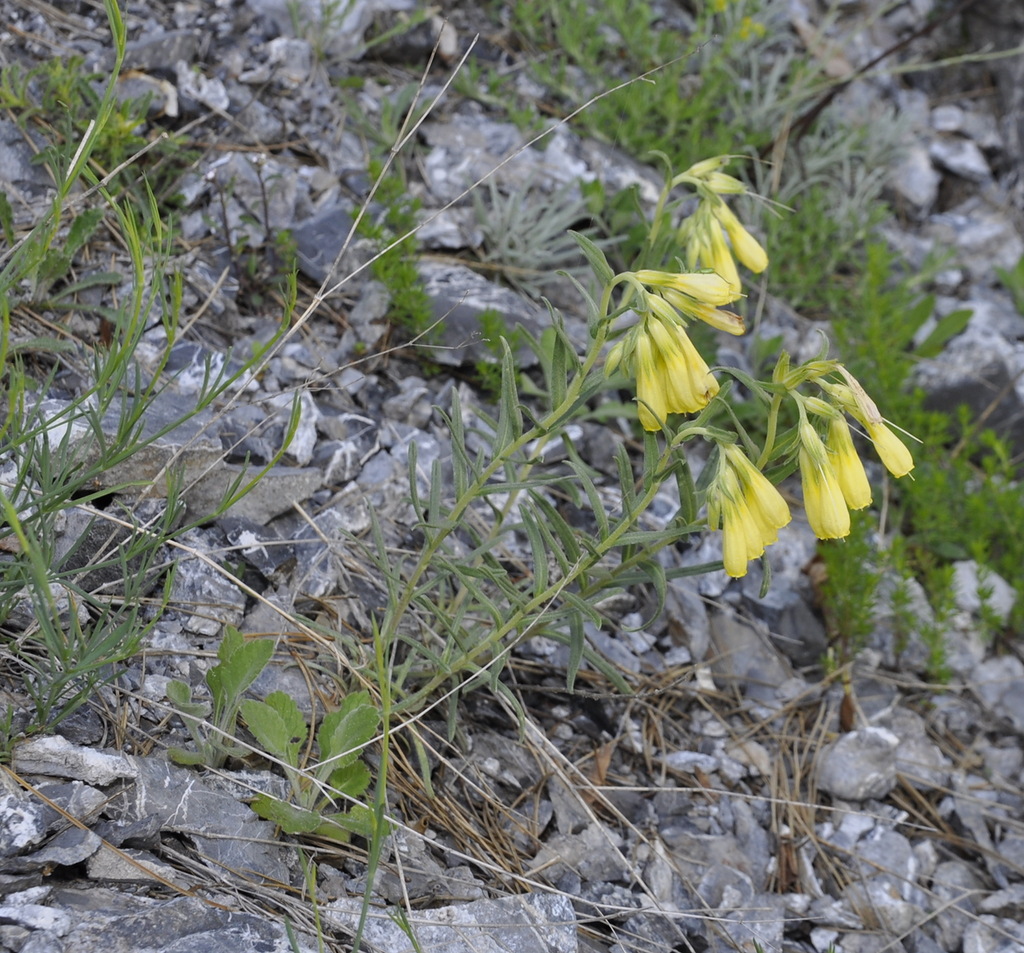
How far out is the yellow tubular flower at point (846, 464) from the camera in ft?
6.31

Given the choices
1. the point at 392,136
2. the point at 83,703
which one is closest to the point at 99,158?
the point at 392,136

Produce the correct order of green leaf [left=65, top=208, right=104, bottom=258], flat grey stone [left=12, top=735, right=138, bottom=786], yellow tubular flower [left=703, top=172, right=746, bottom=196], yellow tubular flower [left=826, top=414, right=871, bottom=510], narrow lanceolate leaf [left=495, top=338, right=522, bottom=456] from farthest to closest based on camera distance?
green leaf [left=65, top=208, right=104, bottom=258] → yellow tubular flower [left=703, top=172, right=746, bottom=196] → narrow lanceolate leaf [left=495, top=338, right=522, bottom=456] → yellow tubular flower [left=826, top=414, right=871, bottom=510] → flat grey stone [left=12, top=735, right=138, bottom=786]

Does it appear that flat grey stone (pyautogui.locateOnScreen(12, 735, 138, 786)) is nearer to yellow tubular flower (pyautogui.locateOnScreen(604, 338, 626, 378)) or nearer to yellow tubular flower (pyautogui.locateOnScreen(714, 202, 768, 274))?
yellow tubular flower (pyautogui.locateOnScreen(604, 338, 626, 378))

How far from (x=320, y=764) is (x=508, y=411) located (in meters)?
0.87

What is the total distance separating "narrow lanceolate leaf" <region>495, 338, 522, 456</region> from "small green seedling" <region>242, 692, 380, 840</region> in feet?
2.20

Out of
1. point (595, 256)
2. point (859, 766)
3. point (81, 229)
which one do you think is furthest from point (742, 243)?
point (81, 229)

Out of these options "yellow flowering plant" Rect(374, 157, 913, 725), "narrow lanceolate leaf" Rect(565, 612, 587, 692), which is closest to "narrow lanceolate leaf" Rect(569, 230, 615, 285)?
"yellow flowering plant" Rect(374, 157, 913, 725)

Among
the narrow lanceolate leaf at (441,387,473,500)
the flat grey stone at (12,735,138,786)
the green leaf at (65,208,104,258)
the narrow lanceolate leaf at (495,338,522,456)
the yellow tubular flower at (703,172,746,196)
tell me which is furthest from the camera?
the green leaf at (65,208,104,258)

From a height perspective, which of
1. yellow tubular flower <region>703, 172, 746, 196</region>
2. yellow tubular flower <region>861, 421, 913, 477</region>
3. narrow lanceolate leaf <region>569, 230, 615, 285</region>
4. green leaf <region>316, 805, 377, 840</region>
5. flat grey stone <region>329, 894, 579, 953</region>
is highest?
narrow lanceolate leaf <region>569, 230, 615, 285</region>

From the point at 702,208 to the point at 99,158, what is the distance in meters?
2.06

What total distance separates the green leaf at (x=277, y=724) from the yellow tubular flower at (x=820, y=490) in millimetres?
1173

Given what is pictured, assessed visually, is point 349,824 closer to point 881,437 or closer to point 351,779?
point 351,779

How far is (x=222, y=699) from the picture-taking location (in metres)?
2.06

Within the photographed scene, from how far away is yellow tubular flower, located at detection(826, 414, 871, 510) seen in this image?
6.31 ft
